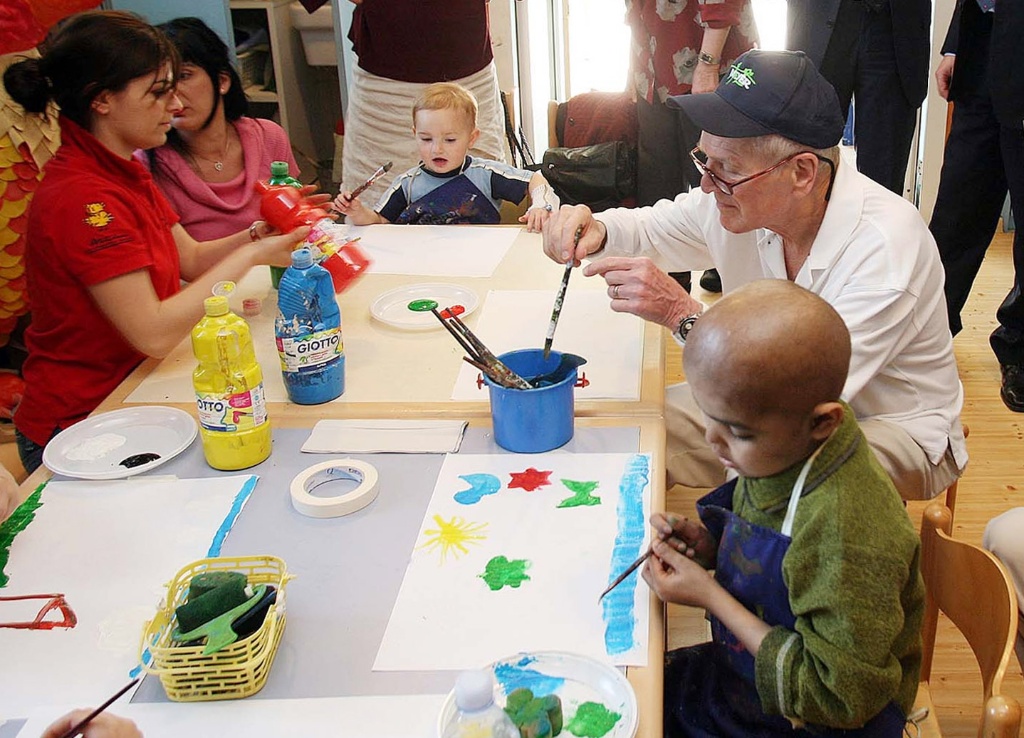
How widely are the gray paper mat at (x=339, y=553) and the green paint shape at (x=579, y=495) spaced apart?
0.29 feet

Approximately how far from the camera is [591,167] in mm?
3523

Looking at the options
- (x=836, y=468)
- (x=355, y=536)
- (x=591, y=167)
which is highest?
(x=836, y=468)

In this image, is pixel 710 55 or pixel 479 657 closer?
pixel 479 657

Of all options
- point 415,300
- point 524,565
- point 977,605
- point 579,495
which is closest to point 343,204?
point 415,300

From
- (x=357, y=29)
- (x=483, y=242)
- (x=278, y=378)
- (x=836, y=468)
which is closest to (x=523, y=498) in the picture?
(x=836, y=468)

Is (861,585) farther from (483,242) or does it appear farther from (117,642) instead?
(483,242)

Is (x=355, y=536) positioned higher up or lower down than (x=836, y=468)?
lower down

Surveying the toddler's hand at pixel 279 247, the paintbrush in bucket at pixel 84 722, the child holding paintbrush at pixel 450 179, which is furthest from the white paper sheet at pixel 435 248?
the paintbrush in bucket at pixel 84 722

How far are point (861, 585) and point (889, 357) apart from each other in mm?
637

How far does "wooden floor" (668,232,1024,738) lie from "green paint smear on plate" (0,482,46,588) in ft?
4.17

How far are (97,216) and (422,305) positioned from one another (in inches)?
23.5

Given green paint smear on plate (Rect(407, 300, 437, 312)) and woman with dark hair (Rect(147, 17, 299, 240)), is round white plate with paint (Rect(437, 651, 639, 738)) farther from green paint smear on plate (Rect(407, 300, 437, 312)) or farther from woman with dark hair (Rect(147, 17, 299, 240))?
woman with dark hair (Rect(147, 17, 299, 240))

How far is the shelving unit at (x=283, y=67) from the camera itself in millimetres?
4266

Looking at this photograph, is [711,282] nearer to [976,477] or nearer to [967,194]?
[967,194]
